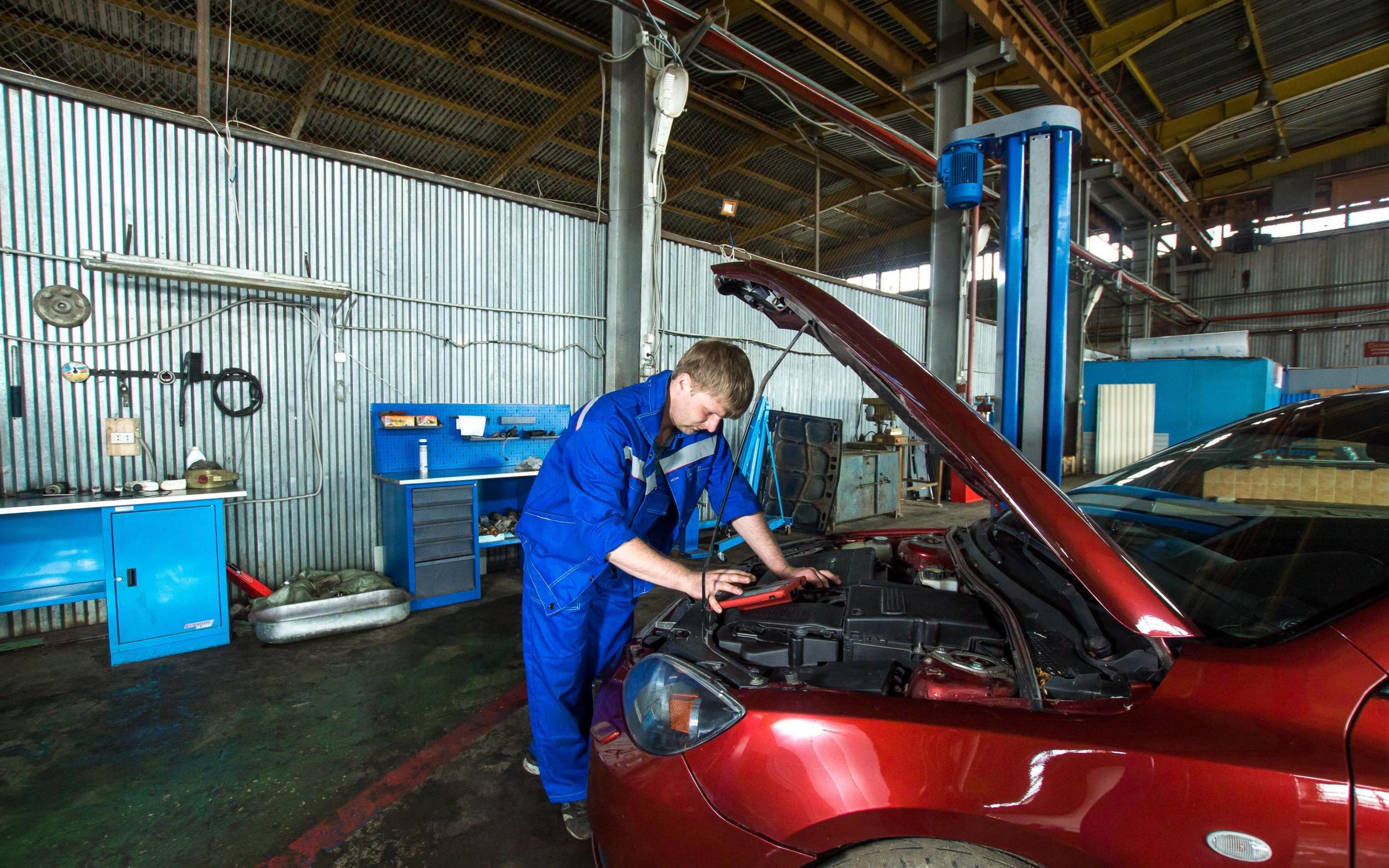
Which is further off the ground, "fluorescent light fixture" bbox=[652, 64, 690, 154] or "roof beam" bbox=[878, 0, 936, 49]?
"roof beam" bbox=[878, 0, 936, 49]

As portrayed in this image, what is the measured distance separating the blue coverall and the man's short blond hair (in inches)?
6.6

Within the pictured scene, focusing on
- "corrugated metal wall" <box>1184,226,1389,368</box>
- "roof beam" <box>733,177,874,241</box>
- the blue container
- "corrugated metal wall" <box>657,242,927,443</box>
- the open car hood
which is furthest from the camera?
"corrugated metal wall" <box>1184,226,1389,368</box>

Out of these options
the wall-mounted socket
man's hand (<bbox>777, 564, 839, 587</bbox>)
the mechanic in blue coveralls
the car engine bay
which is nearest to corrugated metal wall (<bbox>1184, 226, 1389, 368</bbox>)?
the car engine bay

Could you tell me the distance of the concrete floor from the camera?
1.79 m

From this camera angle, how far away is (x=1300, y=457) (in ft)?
5.51

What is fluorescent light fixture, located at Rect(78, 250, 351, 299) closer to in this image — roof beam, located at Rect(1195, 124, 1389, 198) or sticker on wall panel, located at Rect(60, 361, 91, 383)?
sticker on wall panel, located at Rect(60, 361, 91, 383)

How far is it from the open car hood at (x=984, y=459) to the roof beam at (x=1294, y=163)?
620 inches

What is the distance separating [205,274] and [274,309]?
508 millimetres

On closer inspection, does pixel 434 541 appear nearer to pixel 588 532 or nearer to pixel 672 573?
pixel 588 532

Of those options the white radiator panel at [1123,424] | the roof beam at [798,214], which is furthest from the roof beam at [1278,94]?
the roof beam at [798,214]

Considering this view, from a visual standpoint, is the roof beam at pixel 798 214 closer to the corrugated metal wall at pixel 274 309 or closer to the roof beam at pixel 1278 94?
the roof beam at pixel 1278 94

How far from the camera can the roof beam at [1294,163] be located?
34.8 feet

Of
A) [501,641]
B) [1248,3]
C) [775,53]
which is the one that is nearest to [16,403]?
[501,641]

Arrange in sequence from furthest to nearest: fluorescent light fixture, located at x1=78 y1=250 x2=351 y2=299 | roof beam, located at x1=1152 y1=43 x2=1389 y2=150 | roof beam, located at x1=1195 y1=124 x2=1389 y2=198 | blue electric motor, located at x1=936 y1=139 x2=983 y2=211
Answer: roof beam, located at x1=1195 y1=124 x2=1389 y2=198 < roof beam, located at x1=1152 y1=43 x2=1389 y2=150 < fluorescent light fixture, located at x1=78 y1=250 x2=351 y2=299 < blue electric motor, located at x1=936 y1=139 x2=983 y2=211
